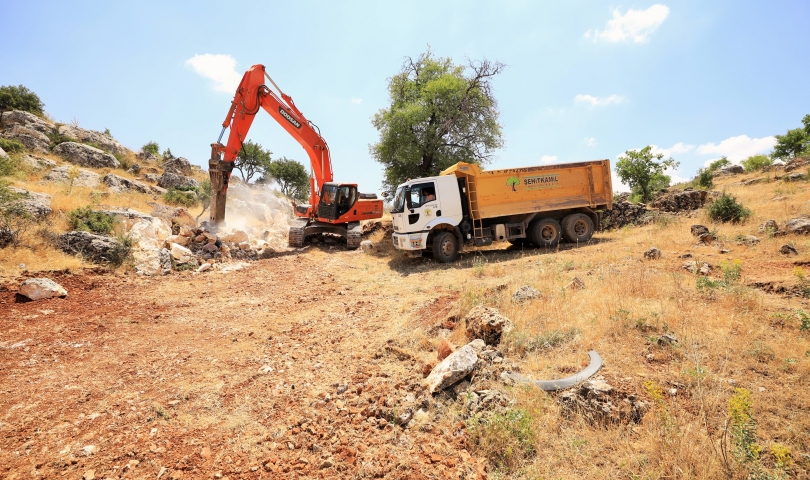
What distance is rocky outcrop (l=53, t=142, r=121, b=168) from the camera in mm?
20300

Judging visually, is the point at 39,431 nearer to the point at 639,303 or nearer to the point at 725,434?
the point at 725,434

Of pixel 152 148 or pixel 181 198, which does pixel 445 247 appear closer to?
pixel 181 198

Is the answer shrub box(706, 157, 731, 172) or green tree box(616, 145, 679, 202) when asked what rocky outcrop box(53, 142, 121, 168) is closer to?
green tree box(616, 145, 679, 202)

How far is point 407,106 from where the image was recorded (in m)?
16.8

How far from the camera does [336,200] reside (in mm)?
14109

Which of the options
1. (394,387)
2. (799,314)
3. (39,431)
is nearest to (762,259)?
(799,314)

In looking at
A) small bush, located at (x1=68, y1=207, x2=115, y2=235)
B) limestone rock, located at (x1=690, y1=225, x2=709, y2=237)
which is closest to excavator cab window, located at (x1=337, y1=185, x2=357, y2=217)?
small bush, located at (x1=68, y1=207, x2=115, y2=235)

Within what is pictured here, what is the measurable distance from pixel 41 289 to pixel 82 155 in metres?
19.4

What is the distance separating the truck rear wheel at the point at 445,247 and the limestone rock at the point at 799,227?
334 inches

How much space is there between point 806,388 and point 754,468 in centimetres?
149

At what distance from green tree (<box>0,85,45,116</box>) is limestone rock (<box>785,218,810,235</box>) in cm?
4079

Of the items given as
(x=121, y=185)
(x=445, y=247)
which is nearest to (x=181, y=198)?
(x=121, y=185)

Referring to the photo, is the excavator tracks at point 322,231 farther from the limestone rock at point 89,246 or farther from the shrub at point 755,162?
the shrub at point 755,162

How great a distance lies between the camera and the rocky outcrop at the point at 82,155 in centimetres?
2030
